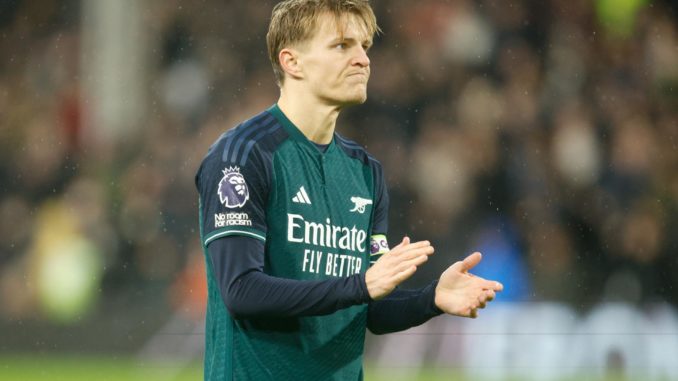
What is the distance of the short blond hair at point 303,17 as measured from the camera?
334 centimetres

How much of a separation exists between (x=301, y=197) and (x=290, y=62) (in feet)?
1.43

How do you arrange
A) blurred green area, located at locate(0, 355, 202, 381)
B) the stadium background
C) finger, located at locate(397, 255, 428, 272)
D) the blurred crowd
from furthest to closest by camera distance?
the blurred crowd → the stadium background → blurred green area, located at locate(0, 355, 202, 381) → finger, located at locate(397, 255, 428, 272)

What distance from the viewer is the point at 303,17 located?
11.0 ft

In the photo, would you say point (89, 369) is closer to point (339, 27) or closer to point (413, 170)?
point (413, 170)

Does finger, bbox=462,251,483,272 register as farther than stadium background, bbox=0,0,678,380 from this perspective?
No

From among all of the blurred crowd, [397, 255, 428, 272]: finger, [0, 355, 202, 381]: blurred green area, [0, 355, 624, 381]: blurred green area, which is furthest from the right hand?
the blurred crowd

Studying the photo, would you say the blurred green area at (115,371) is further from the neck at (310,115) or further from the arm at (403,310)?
the neck at (310,115)

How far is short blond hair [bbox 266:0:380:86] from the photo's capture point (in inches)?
132

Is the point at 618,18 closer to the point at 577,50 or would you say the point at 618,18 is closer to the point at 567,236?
the point at 577,50

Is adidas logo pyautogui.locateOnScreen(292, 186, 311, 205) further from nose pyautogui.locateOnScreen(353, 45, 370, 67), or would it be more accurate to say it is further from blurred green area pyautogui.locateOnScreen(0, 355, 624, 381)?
blurred green area pyautogui.locateOnScreen(0, 355, 624, 381)

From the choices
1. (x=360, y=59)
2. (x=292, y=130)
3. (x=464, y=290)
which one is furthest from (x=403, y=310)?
(x=360, y=59)

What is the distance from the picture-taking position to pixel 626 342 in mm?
7488

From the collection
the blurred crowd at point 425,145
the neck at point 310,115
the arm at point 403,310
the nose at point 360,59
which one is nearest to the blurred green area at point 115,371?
the blurred crowd at point 425,145

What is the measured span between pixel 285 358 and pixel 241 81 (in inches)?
274
